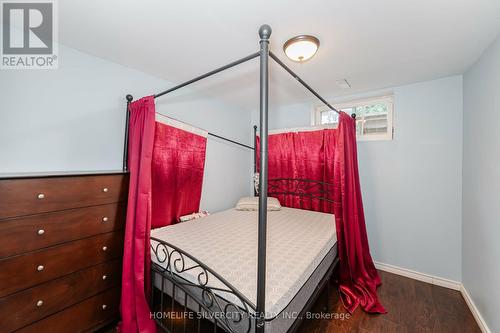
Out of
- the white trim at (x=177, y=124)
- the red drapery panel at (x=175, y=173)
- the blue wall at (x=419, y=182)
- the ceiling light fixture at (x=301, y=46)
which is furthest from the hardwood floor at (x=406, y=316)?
the ceiling light fixture at (x=301, y=46)

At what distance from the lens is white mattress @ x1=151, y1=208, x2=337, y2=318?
4.00 feet

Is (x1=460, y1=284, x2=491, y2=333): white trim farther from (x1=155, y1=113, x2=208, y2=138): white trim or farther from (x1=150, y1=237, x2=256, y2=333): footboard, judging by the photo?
(x1=155, y1=113, x2=208, y2=138): white trim

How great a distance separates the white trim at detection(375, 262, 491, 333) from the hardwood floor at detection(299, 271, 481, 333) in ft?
0.15

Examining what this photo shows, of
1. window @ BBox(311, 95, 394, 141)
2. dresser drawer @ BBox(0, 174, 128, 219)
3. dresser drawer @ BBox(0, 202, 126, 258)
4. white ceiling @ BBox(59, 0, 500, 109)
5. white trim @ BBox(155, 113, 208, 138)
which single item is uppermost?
white ceiling @ BBox(59, 0, 500, 109)

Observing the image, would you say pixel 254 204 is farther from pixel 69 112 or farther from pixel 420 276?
pixel 69 112

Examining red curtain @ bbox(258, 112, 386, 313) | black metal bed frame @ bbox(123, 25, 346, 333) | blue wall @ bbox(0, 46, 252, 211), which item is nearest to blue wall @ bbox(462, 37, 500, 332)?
red curtain @ bbox(258, 112, 386, 313)

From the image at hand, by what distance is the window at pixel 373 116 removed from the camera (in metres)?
2.77

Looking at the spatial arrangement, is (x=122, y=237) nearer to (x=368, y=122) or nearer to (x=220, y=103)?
(x=220, y=103)

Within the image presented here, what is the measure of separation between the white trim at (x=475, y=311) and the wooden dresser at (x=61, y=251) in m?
3.14

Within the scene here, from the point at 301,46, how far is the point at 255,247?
1.73 meters

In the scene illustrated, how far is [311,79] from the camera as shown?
97.8 inches

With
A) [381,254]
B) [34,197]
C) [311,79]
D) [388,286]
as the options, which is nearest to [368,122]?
[311,79]

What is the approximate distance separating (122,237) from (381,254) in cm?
315

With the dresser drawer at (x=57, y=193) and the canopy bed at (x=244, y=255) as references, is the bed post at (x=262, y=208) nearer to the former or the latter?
the canopy bed at (x=244, y=255)
